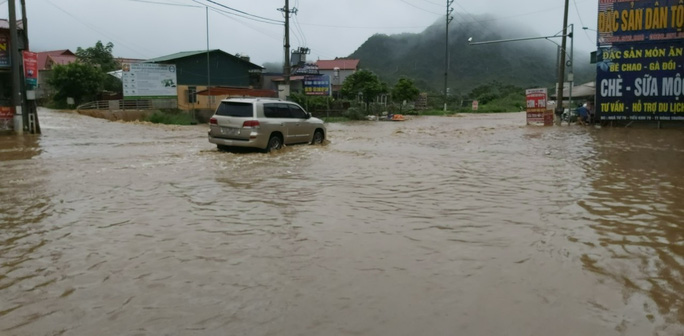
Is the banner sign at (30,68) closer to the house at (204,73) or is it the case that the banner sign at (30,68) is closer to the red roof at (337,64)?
the house at (204,73)

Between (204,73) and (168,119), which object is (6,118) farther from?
(204,73)

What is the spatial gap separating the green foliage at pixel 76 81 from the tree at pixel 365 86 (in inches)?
922

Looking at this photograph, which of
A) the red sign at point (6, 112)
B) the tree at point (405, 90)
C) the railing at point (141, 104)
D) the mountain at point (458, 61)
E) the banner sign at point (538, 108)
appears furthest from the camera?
the mountain at point (458, 61)

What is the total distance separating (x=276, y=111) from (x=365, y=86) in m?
38.8

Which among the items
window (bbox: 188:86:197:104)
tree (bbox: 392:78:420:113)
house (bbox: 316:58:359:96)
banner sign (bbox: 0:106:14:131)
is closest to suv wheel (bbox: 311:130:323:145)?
banner sign (bbox: 0:106:14:131)

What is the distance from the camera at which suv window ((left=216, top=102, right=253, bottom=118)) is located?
15.0 m

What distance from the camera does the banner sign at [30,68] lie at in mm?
22703

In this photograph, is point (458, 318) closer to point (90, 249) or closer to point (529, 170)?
point (90, 249)

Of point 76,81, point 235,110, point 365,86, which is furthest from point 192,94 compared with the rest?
point 235,110

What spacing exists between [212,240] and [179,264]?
92 centimetres

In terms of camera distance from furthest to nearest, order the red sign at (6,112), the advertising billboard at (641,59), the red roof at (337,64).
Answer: the red roof at (337,64) < the advertising billboard at (641,59) < the red sign at (6,112)

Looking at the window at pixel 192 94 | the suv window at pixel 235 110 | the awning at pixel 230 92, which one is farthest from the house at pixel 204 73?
the suv window at pixel 235 110

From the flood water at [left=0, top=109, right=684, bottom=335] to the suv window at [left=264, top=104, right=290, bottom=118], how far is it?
3231mm

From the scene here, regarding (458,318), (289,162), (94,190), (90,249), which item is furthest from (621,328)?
(289,162)
